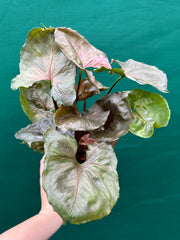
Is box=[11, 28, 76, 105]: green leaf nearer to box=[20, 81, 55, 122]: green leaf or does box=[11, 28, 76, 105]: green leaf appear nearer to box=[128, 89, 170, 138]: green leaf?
box=[20, 81, 55, 122]: green leaf

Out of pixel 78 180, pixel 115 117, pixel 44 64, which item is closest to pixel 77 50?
pixel 44 64

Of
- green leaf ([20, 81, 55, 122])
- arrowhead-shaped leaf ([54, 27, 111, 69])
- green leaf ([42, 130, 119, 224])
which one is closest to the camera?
green leaf ([42, 130, 119, 224])

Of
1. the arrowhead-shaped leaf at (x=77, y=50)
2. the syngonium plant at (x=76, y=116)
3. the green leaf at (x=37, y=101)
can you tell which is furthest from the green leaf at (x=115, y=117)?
the green leaf at (x=37, y=101)

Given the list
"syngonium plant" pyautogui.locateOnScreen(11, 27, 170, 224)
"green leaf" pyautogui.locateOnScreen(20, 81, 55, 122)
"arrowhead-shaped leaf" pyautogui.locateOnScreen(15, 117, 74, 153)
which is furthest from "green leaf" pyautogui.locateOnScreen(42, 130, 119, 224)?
"green leaf" pyautogui.locateOnScreen(20, 81, 55, 122)

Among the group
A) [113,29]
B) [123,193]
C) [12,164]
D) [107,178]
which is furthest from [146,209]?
[113,29]

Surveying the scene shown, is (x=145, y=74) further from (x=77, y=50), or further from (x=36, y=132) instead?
(x=36, y=132)

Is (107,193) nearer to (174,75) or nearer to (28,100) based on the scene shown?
(28,100)

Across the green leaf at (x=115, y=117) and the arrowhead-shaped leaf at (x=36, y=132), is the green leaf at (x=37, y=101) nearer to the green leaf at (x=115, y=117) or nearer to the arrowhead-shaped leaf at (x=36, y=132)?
the arrowhead-shaped leaf at (x=36, y=132)
